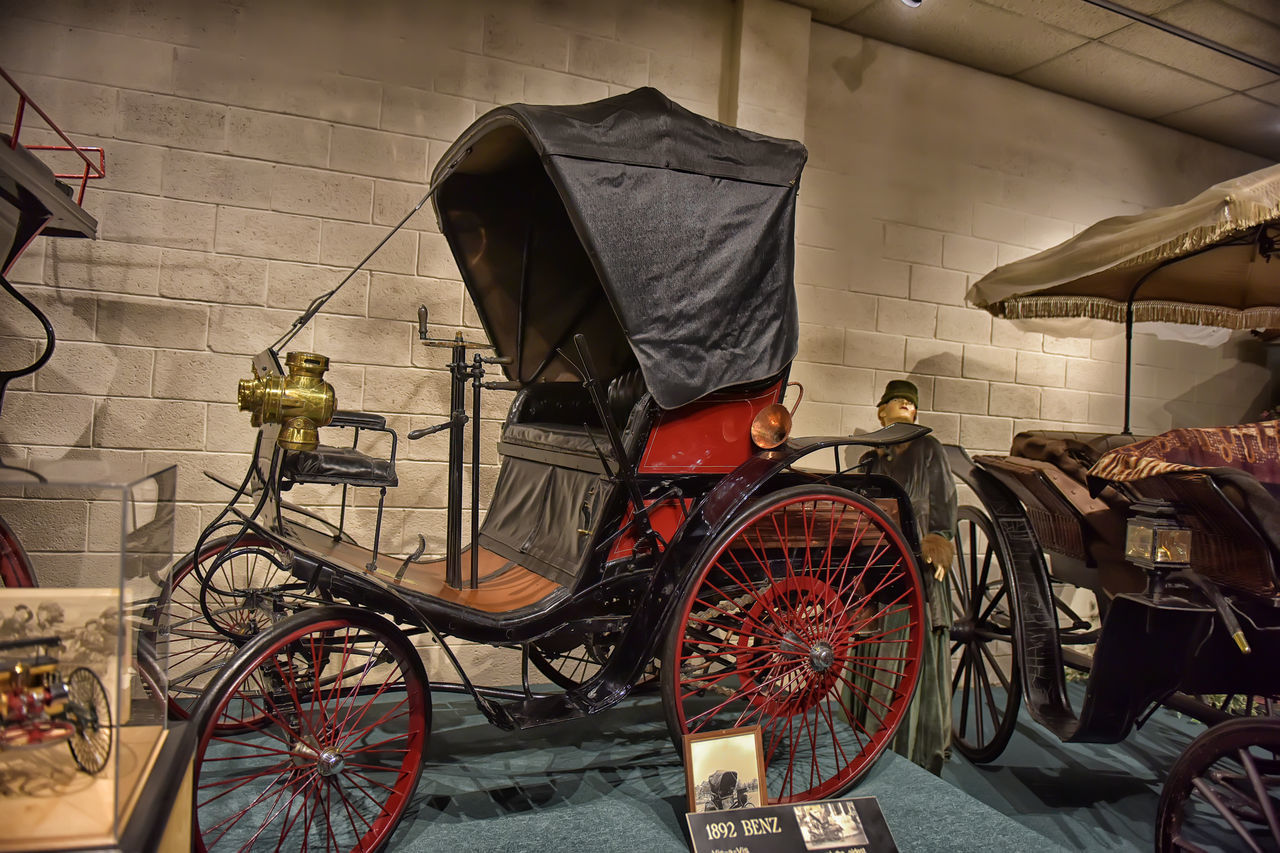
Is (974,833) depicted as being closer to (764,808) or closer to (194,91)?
(764,808)

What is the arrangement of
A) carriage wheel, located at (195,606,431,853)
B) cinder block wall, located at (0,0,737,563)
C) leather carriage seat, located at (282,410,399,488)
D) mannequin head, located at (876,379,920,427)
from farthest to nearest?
1. mannequin head, located at (876,379,920,427)
2. cinder block wall, located at (0,0,737,563)
3. leather carriage seat, located at (282,410,399,488)
4. carriage wheel, located at (195,606,431,853)

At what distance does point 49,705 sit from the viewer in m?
1.04

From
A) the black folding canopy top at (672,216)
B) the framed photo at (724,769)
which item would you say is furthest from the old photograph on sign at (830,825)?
the black folding canopy top at (672,216)

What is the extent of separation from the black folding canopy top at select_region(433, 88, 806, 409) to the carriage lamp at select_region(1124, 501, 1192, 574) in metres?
1.00

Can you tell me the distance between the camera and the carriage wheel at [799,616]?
2123 mm

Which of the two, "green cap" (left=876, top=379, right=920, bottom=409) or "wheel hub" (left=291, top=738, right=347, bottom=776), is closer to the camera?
"wheel hub" (left=291, top=738, right=347, bottom=776)

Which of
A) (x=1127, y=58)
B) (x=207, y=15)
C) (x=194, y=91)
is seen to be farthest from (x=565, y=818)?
(x=1127, y=58)

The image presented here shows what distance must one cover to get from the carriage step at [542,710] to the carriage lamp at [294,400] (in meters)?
0.85

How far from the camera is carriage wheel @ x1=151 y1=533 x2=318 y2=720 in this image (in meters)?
2.15

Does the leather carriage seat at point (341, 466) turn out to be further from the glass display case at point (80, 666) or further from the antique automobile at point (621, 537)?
the glass display case at point (80, 666)

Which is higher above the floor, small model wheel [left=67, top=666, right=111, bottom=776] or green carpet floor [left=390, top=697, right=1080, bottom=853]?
small model wheel [left=67, top=666, right=111, bottom=776]

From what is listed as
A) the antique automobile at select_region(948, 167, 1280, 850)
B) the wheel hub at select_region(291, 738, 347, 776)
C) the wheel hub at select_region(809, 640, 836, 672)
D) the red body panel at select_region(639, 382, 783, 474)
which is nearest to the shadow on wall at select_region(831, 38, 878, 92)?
the antique automobile at select_region(948, 167, 1280, 850)

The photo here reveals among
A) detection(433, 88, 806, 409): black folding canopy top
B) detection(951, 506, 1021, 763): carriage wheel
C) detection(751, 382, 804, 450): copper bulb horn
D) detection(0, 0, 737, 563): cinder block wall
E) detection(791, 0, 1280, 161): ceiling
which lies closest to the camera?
detection(433, 88, 806, 409): black folding canopy top

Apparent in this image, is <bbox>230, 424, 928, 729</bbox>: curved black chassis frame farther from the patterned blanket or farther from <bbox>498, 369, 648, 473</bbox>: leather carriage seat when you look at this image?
the patterned blanket
